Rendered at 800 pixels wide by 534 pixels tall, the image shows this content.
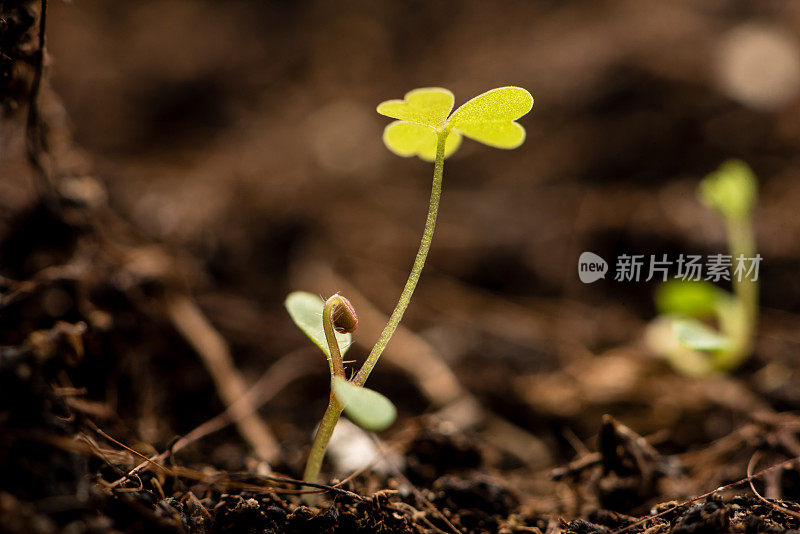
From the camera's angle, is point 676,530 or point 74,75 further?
point 74,75

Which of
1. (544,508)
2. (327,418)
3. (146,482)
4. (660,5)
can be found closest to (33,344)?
(146,482)

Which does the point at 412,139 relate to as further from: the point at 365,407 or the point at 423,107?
the point at 365,407

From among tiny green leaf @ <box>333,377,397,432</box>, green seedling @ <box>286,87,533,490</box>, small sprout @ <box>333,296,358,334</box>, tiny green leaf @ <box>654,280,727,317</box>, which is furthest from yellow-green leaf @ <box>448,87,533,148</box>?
tiny green leaf @ <box>654,280,727,317</box>

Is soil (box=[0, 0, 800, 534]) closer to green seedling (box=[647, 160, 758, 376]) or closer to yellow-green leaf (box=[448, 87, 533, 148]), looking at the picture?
green seedling (box=[647, 160, 758, 376])

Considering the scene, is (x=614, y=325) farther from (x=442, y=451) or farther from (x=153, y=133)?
(x=153, y=133)

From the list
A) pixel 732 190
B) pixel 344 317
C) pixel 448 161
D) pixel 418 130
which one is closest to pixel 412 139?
pixel 418 130

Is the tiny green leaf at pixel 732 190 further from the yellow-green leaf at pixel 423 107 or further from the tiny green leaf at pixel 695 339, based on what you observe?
the yellow-green leaf at pixel 423 107

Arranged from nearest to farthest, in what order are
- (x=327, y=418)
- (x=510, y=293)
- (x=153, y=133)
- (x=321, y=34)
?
(x=327, y=418) → (x=510, y=293) → (x=153, y=133) → (x=321, y=34)
